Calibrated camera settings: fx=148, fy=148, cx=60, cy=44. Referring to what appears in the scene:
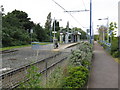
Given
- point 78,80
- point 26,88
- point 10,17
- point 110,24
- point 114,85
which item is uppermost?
point 10,17

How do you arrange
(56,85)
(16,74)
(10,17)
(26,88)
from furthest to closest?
(10,17)
(16,74)
(56,85)
(26,88)

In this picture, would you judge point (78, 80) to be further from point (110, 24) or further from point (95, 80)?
point (110, 24)

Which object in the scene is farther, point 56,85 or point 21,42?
point 21,42

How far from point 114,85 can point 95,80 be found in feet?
2.98

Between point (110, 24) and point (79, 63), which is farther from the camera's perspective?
point (110, 24)

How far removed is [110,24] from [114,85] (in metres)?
27.3

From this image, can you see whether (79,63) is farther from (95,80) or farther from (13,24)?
(13,24)

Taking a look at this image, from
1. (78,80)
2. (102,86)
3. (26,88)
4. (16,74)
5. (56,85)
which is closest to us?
(26,88)

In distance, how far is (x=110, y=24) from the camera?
3114cm

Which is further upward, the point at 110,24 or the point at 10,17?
the point at 10,17

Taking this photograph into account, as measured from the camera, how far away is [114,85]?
5.91 meters

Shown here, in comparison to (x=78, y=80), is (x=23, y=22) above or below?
above

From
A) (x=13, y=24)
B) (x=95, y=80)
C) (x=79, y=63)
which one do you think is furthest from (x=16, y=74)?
(x=13, y=24)

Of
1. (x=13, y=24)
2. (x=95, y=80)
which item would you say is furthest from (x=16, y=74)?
(x=13, y=24)
